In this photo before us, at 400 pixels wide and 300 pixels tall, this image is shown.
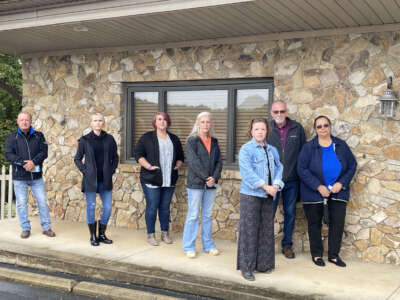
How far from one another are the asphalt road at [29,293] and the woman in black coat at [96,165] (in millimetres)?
1358

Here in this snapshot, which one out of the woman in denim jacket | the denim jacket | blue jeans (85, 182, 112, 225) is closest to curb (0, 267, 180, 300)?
the woman in denim jacket

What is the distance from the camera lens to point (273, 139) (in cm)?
556

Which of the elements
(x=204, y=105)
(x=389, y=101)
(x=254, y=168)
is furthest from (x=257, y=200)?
(x=204, y=105)

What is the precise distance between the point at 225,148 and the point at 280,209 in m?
1.19

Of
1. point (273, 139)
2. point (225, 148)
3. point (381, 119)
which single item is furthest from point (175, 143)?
point (381, 119)

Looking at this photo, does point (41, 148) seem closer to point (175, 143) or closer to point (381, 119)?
point (175, 143)

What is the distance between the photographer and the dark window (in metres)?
6.45

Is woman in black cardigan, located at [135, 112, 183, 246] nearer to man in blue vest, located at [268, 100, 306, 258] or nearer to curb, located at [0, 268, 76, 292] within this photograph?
man in blue vest, located at [268, 100, 306, 258]

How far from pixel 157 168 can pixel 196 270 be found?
148cm

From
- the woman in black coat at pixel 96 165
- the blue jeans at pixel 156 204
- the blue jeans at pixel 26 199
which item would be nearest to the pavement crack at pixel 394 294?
the blue jeans at pixel 156 204

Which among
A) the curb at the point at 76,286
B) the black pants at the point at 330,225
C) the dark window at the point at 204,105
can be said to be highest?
the dark window at the point at 204,105

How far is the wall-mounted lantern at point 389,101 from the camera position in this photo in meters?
5.21

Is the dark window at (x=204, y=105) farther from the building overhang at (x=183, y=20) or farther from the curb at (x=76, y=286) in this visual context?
the curb at (x=76, y=286)

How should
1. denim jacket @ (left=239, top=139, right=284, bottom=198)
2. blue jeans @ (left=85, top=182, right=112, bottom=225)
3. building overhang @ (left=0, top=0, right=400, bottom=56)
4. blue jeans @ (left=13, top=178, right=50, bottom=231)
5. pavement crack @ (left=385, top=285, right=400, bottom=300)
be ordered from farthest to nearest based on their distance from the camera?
1. blue jeans @ (left=13, top=178, right=50, bottom=231)
2. blue jeans @ (left=85, top=182, right=112, bottom=225)
3. building overhang @ (left=0, top=0, right=400, bottom=56)
4. denim jacket @ (left=239, top=139, right=284, bottom=198)
5. pavement crack @ (left=385, top=285, right=400, bottom=300)
